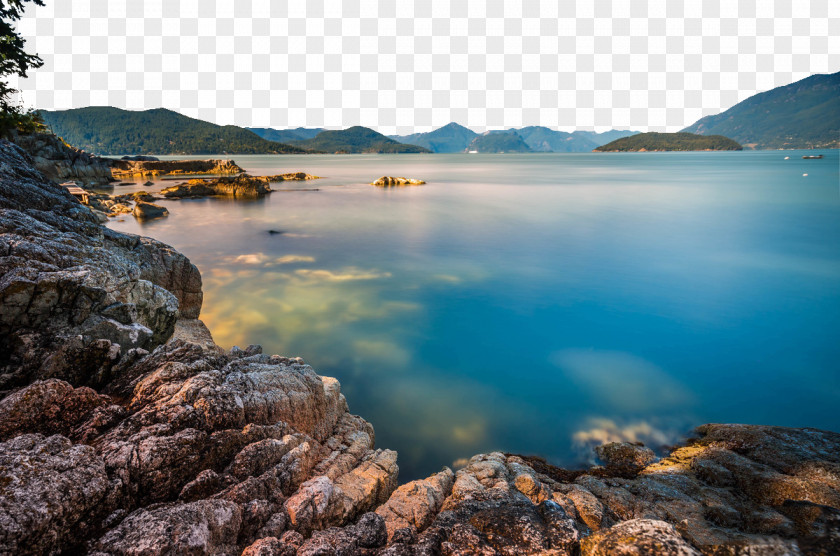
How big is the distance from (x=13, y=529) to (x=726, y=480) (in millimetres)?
7545

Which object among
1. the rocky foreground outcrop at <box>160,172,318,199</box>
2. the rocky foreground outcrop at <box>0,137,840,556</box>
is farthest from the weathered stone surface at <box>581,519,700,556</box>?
the rocky foreground outcrop at <box>160,172,318,199</box>

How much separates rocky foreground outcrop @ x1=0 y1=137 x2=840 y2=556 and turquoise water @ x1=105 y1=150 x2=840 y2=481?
4.73 ft

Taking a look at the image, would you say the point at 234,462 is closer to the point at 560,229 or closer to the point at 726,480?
the point at 726,480

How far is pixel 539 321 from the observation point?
12.1 metres

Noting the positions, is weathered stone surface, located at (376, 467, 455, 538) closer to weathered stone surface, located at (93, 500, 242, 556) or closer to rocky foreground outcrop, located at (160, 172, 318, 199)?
weathered stone surface, located at (93, 500, 242, 556)

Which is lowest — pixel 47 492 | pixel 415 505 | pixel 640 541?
pixel 415 505

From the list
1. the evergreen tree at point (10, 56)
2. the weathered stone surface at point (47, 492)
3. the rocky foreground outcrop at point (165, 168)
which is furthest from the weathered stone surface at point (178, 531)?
the rocky foreground outcrop at point (165, 168)

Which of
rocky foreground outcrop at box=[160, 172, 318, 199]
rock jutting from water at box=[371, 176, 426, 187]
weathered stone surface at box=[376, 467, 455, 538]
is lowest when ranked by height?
weathered stone surface at box=[376, 467, 455, 538]

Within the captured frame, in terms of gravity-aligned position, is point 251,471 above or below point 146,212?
below

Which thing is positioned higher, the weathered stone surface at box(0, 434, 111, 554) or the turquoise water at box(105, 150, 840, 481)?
the weathered stone surface at box(0, 434, 111, 554)

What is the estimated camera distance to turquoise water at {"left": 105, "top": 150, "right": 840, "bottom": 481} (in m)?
7.81

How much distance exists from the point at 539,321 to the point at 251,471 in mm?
9960

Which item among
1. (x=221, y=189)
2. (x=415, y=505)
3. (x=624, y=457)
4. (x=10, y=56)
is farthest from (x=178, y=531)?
(x=221, y=189)

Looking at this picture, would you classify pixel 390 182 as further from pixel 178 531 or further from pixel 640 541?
pixel 640 541
